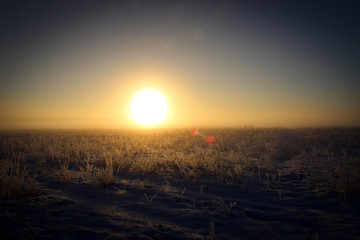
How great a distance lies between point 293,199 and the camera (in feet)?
10.3

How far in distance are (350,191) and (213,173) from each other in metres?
2.57

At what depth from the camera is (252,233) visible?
219cm

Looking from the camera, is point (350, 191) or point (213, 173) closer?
point (350, 191)

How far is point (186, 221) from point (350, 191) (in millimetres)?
2971

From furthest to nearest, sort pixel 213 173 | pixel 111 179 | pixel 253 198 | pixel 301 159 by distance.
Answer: pixel 301 159
pixel 213 173
pixel 111 179
pixel 253 198

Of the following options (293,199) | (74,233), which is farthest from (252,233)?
(74,233)

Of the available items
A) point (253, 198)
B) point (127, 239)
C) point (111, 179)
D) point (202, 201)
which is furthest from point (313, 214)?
point (111, 179)

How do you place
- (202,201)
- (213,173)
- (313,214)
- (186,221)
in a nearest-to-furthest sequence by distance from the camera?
1. (186,221)
2. (313,214)
3. (202,201)
4. (213,173)

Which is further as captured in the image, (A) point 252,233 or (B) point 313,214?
(B) point 313,214

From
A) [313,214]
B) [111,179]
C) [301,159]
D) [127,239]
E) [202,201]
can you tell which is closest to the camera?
[127,239]

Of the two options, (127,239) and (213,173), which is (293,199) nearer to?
(213,173)

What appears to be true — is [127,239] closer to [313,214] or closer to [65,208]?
[65,208]

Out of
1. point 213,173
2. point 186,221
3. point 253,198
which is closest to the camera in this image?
point 186,221

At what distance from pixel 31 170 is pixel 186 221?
4.55 m
